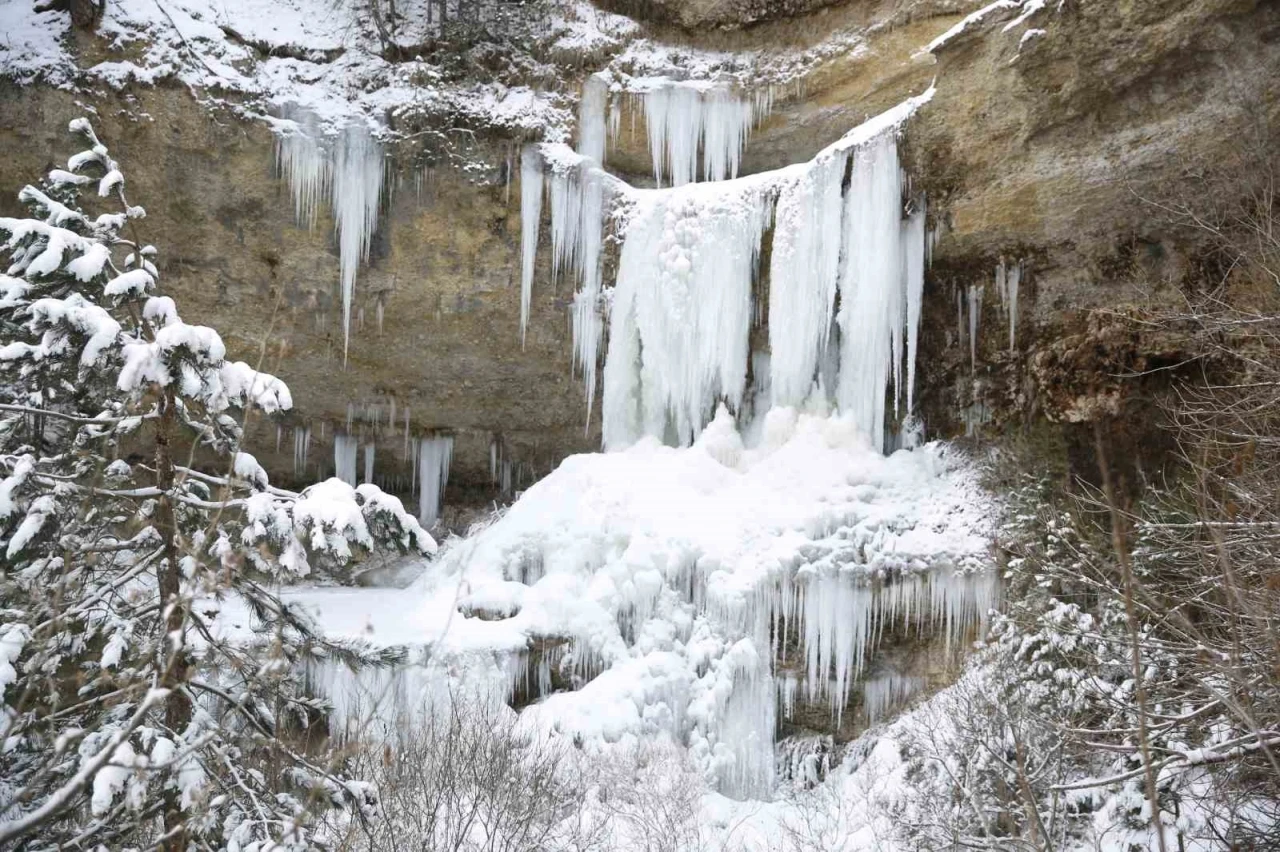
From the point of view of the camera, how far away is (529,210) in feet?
53.5

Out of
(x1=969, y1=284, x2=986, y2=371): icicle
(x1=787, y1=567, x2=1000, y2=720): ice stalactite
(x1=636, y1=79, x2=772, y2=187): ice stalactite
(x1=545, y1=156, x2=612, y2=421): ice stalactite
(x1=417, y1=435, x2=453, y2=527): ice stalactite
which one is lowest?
(x1=787, y1=567, x2=1000, y2=720): ice stalactite

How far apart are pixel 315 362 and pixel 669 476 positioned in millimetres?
6667

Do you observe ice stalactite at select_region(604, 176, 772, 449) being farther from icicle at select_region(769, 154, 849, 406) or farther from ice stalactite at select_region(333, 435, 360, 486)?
ice stalactite at select_region(333, 435, 360, 486)

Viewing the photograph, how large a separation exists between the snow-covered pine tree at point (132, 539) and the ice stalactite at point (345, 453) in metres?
11.7

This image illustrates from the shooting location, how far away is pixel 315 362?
56.0 ft

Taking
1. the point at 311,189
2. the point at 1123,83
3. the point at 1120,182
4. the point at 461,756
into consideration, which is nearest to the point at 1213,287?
the point at 1120,182

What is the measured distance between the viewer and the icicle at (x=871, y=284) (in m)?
14.0

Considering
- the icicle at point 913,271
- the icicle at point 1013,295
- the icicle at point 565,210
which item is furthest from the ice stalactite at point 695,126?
the icicle at point 1013,295

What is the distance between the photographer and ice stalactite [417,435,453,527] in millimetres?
18281

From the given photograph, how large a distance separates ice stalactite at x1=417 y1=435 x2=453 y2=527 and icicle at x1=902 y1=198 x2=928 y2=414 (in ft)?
27.1

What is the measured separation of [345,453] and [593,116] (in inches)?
280

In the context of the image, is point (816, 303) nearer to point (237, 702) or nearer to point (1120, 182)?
point (1120, 182)

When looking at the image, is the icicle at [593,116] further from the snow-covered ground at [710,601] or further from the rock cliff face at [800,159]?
the snow-covered ground at [710,601]

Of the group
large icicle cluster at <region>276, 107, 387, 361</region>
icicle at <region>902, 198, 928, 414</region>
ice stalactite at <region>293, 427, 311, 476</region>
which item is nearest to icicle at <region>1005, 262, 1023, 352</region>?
icicle at <region>902, 198, 928, 414</region>
